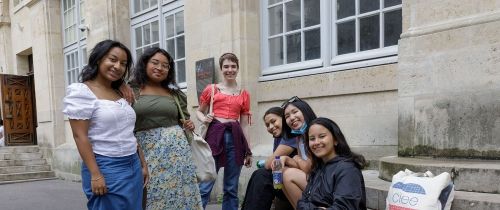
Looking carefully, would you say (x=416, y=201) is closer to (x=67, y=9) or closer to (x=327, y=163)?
(x=327, y=163)

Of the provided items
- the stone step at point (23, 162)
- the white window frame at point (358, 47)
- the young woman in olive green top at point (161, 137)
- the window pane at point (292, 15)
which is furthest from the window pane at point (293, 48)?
the stone step at point (23, 162)

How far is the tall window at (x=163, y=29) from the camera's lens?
7.39 metres

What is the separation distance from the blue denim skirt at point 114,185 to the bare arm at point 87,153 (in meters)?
0.05

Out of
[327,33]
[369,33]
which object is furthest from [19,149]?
[369,33]

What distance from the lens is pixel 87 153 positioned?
2334 mm

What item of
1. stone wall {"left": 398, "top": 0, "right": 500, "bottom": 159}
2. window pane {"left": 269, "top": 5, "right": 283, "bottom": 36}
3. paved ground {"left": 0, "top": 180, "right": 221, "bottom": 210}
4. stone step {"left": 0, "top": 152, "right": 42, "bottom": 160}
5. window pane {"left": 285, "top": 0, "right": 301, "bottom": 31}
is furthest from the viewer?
stone step {"left": 0, "top": 152, "right": 42, "bottom": 160}

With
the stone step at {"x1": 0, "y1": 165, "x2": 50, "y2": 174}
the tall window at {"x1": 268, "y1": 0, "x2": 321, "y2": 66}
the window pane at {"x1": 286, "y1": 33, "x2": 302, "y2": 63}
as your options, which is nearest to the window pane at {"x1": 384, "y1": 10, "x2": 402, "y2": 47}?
the tall window at {"x1": 268, "y1": 0, "x2": 321, "y2": 66}

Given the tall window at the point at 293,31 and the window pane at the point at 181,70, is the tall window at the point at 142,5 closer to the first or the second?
the window pane at the point at 181,70

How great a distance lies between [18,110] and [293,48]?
1000cm

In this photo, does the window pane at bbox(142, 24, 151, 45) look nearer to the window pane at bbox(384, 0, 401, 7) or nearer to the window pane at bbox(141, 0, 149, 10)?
the window pane at bbox(141, 0, 149, 10)

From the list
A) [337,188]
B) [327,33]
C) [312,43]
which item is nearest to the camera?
[337,188]

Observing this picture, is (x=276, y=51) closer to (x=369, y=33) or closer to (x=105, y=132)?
(x=369, y=33)

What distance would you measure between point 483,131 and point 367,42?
1857 mm

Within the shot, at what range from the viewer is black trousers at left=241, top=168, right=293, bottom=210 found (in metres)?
3.40
